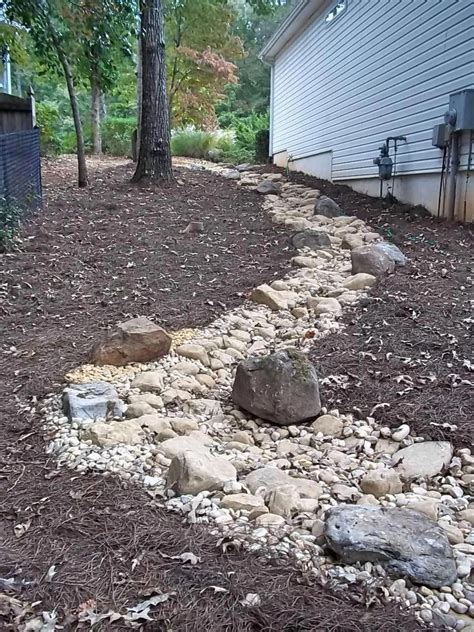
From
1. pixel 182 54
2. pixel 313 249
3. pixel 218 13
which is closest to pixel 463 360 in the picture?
pixel 313 249

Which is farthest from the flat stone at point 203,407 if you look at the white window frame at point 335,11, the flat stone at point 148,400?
the white window frame at point 335,11

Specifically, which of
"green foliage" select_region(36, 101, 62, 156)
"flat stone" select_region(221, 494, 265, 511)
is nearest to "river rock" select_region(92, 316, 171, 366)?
"flat stone" select_region(221, 494, 265, 511)

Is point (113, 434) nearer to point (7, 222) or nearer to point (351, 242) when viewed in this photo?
point (7, 222)

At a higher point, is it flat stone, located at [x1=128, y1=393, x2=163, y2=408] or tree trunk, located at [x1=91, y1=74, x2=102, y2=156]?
tree trunk, located at [x1=91, y1=74, x2=102, y2=156]

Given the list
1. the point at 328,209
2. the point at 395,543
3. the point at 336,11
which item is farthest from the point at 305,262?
the point at 336,11

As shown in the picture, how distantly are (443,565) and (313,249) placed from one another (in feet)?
13.5

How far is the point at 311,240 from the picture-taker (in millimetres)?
5648

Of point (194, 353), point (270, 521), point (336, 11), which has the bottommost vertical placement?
point (270, 521)

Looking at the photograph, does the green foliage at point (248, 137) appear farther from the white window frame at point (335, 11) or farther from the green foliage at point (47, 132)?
the white window frame at point (335, 11)

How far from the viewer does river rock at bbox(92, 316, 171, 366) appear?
3291 mm

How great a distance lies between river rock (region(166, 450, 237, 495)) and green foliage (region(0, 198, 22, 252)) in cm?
360

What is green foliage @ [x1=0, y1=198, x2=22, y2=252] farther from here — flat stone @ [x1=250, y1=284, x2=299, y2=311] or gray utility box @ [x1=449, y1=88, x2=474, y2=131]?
gray utility box @ [x1=449, y1=88, x2=474, y2=131]

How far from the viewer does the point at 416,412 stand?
8.94 ft

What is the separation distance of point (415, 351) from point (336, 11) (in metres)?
8.47
